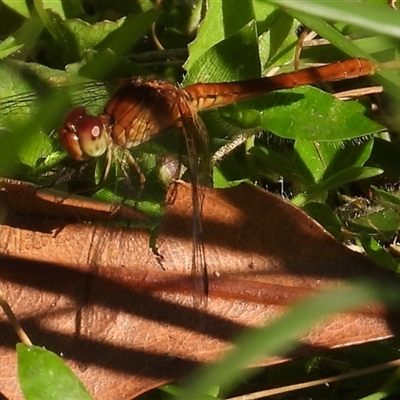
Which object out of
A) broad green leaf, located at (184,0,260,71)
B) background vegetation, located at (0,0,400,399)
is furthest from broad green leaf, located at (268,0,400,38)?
broad green leaf, located at (184,0,260,71)

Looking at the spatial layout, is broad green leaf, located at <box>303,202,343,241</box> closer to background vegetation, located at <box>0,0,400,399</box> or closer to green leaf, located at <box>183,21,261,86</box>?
background vegetation, located at <box>0,0,400,399</box>

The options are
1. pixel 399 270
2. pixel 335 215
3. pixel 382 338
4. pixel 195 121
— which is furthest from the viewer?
pixel 195 121

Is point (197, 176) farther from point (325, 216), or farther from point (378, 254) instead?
point (378, 254)

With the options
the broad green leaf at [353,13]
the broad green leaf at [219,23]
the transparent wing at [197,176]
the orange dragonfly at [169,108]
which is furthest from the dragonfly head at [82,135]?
the broad green leaf at [353,13]

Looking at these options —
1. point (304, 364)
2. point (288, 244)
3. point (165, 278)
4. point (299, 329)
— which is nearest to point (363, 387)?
point (304, 364)

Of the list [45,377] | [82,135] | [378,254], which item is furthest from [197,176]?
[45,377]

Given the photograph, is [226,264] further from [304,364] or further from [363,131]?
[363,131]
